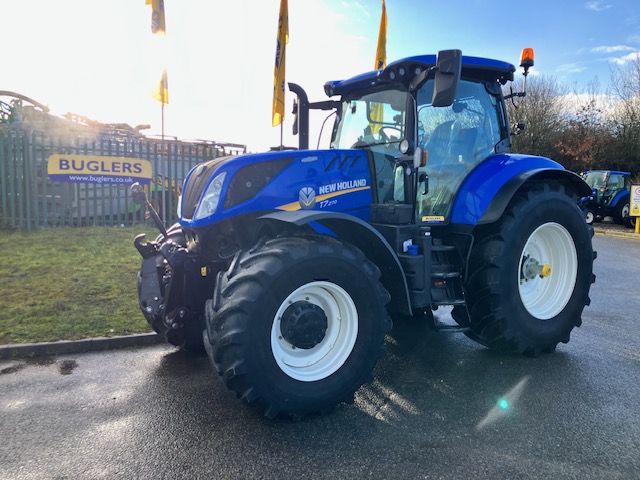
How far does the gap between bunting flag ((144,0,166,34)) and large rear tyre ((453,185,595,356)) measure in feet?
28.7

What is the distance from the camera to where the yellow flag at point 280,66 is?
10.2m

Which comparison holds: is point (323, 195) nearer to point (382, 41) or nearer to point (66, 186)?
point (382, 41)

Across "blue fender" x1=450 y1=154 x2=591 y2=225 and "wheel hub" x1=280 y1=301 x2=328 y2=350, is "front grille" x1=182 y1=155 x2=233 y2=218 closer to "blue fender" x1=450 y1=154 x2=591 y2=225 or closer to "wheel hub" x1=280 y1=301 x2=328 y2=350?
"wheel hub" x1=280 y1=301 x2=328 y2=350

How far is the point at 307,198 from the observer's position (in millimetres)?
3680

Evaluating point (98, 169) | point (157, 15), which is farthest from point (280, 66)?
point (98, 169)

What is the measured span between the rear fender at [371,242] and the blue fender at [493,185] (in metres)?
0.96

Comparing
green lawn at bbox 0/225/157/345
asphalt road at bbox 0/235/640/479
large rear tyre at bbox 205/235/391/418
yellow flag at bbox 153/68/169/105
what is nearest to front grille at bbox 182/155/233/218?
large rear tyre at bbox 205/235/391/418

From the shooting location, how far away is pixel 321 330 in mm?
3160

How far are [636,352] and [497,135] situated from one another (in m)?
2.51

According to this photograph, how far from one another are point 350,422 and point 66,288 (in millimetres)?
4634

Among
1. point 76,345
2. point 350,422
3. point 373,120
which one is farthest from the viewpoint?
point 76,345

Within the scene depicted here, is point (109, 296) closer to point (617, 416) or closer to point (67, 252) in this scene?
point (67, 252)

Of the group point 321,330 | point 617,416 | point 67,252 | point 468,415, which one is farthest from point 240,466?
point 67,252

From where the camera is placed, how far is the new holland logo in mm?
3660
